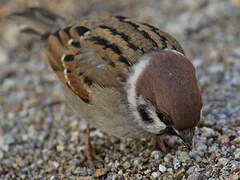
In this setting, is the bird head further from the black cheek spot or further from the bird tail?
the bird tail

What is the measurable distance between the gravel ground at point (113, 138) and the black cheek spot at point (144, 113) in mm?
552

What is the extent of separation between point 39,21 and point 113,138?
1.95m

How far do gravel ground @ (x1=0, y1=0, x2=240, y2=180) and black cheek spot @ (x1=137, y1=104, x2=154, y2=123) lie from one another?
1.81 ft

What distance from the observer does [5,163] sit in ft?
13.9

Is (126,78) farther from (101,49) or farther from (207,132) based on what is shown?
(207,132)

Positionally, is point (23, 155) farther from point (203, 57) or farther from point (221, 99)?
point (203, 57)

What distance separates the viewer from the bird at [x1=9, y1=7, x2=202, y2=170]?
2.98 meters

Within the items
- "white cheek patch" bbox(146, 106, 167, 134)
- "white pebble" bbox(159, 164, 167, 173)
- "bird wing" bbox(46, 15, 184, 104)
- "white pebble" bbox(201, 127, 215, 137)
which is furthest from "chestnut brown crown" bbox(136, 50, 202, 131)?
"white pebble" bbox(201, 127, 215, 137)

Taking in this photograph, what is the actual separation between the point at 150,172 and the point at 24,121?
2120 mm

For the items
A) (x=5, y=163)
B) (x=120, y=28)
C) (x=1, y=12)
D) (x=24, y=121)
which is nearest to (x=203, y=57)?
(x=120, y=28)

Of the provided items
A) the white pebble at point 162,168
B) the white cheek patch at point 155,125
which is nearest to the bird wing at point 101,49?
the white cheek patch at point 155,125

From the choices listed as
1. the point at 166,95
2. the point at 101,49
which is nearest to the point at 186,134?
the point at 166,95

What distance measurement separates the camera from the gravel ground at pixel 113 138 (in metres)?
3.65

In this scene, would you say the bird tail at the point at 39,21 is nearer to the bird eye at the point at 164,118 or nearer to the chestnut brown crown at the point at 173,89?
the chestnut brown crown at the point at 173,89
